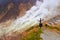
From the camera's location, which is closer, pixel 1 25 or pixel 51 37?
pixel 51 37

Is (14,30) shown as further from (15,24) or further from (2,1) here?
(2,1)

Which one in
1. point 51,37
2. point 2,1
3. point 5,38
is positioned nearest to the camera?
point 51,37

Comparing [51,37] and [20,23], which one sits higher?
[20,23]

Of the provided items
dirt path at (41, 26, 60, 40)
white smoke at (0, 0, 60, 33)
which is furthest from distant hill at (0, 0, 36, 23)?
dirt path at (41, 26, 60, 40)

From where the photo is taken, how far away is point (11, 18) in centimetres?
294

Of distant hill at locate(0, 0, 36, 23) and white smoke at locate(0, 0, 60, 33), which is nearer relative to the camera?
white smoke at locate(0, 0, 60, 33)

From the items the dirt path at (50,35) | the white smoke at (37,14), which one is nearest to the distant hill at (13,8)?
the white smoke at (37,14)

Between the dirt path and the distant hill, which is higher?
the distant hill

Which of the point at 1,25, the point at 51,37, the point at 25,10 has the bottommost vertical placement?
the point at 51,37

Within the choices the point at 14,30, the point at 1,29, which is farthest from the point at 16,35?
the point at 1,29

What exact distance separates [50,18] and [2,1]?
0.82 meters

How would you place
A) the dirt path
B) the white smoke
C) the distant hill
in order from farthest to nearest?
the distant hill, the white smoke, the dirt path

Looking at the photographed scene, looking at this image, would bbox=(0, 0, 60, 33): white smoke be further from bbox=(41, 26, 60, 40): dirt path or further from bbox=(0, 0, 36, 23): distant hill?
bbox=(41, 26, 60, 40): dirt path

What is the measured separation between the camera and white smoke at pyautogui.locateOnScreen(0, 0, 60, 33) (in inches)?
109
